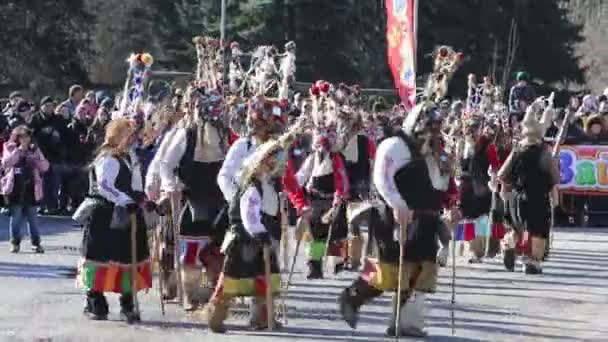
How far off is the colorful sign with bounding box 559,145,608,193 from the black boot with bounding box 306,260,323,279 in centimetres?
1007

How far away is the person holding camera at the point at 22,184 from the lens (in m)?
17.8

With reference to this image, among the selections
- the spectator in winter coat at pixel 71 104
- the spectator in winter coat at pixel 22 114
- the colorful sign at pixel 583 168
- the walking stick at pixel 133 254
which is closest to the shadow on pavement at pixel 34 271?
the walking stick at pixel 133 254

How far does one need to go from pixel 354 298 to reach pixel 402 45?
39.7 feet

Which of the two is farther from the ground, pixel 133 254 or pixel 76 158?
pixel 76 158

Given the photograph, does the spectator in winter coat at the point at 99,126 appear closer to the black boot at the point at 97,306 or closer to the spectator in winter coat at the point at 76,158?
the spectator in winter coat at the point at 76,158

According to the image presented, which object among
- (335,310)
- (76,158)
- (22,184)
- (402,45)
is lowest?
(335,310)

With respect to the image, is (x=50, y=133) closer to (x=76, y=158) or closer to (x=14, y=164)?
(x=76, y=158)

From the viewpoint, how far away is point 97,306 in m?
12.0

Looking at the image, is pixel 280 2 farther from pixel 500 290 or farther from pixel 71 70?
pixel 500 290

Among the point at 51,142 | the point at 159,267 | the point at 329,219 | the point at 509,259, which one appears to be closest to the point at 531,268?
the point at 509,259

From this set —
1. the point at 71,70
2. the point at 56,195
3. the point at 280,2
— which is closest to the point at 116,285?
the point at 56,195

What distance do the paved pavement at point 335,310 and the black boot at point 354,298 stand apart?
7.0 inches

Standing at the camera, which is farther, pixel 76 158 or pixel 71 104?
pixel 71 104

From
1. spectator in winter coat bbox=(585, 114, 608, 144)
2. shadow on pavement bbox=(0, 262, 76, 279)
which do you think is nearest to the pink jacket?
shadow on pavement bbox=(0, 262, 76, 279)
